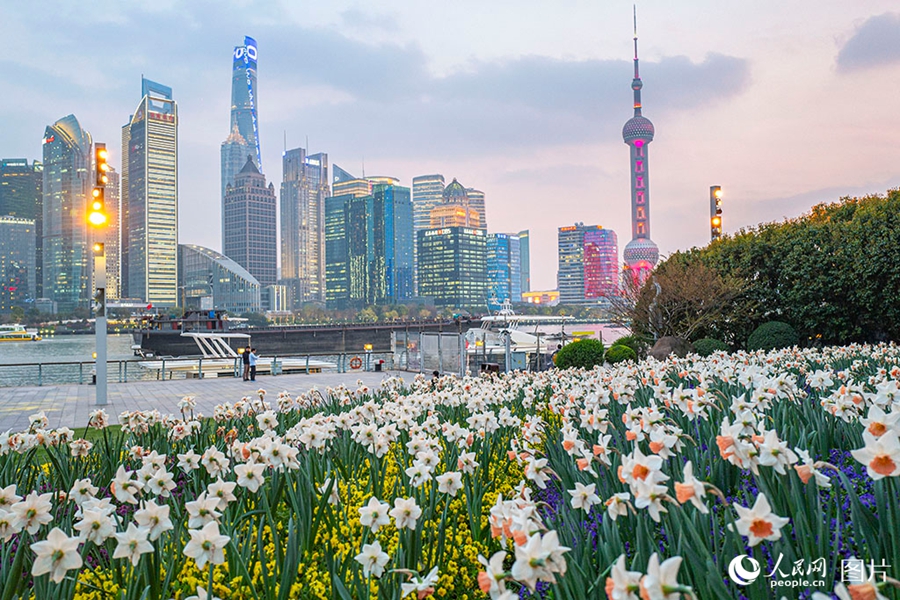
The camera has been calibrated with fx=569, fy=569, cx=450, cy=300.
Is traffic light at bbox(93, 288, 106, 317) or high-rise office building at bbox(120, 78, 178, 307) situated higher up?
high-rise office building at bbox(120, 78, 178, 307)

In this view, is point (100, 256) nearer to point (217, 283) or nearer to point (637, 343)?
point (637, 343)

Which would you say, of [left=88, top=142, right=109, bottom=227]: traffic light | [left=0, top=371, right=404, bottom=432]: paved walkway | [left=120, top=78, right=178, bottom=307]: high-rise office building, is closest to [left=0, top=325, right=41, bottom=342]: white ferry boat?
[left=120, top=78, right=178, bottom=307]: high-rise office building

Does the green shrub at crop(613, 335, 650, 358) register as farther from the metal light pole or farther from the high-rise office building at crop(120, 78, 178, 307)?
the high-rise office building at crop(120, 78, 178, 307)

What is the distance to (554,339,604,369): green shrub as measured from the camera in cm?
1526

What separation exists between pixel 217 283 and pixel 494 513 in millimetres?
114940

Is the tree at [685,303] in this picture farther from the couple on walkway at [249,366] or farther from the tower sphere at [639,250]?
Answer: the tower sphere at [639,250]

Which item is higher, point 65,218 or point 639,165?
point 639,165

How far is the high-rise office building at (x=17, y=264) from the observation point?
4131 inches

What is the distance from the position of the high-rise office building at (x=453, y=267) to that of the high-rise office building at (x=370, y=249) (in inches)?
944

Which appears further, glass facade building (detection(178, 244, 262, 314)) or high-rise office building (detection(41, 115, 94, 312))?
glass facade building (detection(178, 244, 262, 314))

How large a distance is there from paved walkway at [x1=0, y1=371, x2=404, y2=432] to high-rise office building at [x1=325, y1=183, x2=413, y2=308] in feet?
455

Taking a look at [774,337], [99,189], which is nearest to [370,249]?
[774,337]

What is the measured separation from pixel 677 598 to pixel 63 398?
1695cm

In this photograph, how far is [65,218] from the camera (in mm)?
112812
